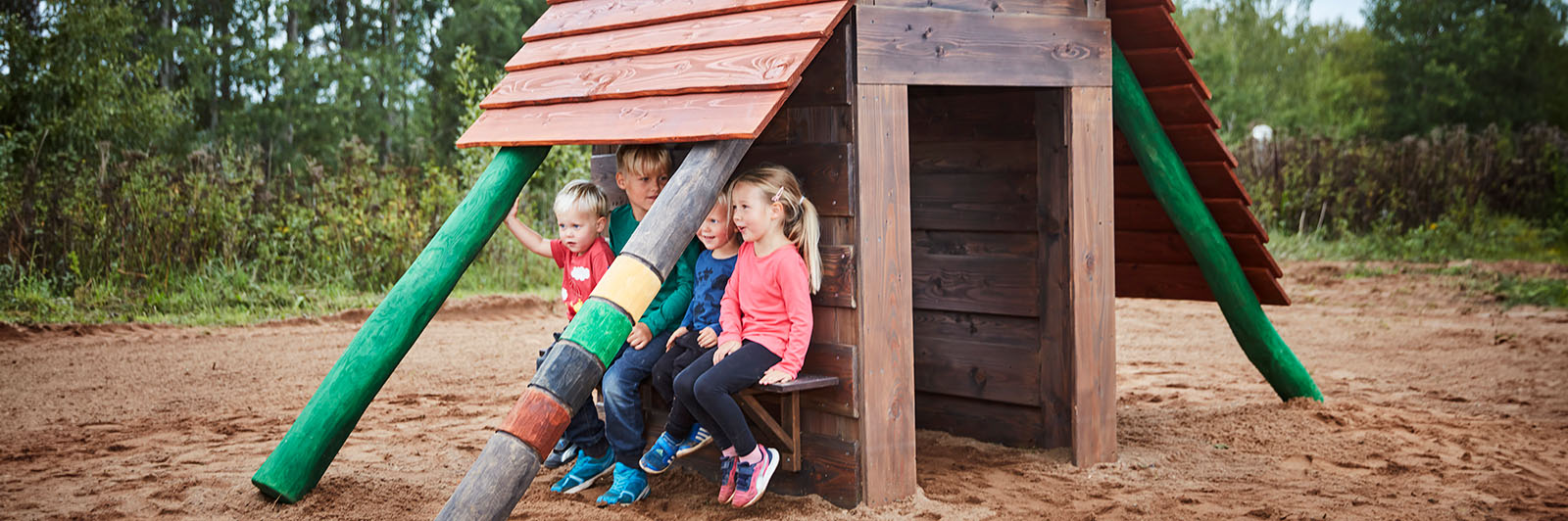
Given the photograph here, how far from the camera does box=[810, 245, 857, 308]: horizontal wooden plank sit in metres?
4.09

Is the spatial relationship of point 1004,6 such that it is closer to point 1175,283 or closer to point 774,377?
point 774,377

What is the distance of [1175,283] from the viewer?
5906 mm

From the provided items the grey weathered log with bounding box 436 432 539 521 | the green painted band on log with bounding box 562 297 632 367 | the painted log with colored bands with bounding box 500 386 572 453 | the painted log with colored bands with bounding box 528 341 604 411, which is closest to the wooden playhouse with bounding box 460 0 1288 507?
the green painted band on log with bounding box 562 297 632 367

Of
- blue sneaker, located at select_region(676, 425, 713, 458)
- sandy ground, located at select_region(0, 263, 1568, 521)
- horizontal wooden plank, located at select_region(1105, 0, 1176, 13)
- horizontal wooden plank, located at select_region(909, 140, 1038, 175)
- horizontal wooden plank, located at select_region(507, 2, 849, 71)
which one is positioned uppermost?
horizontal wooden plank, located at select_region(1105, 0, 1176, 13)

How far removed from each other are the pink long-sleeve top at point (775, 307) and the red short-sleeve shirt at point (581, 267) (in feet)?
2.31

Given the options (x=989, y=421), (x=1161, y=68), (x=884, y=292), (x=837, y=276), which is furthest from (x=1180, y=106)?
(x=837, y=276)

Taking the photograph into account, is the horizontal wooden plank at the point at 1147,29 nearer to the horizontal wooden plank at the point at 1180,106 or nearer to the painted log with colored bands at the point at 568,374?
the horizontal wooden plank at the point at 1180,106

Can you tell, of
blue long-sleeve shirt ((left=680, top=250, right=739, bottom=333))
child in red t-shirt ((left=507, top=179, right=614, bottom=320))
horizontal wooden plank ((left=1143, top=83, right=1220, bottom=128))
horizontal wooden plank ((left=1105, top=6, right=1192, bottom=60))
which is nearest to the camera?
blue long-sleeve shirt ((left=680, top=250, right=739, bottom=333))

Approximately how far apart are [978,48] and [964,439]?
1985mm

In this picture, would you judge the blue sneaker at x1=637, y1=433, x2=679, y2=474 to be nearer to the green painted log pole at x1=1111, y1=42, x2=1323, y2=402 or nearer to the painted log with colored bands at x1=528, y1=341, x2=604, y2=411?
the painted log with colored bands at x1=528, y1=341, x2=604, y2=411

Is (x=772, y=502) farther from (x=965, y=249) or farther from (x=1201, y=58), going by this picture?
(x=1201, y=58)

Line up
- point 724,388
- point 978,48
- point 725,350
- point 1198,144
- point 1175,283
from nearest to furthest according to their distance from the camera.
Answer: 1. point 724,388
2. point 725,350
3. point 978,48
4. point 1198,144
5. point 1175,283

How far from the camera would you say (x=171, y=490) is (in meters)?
4.54

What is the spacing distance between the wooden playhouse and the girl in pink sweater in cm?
12
